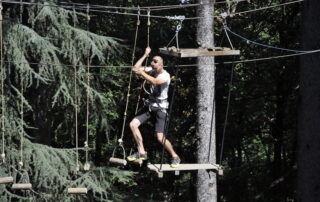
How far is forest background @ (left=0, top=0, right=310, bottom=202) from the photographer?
10414 millimetres

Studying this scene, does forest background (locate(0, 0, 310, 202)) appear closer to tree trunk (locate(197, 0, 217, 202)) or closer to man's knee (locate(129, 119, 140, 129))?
tree trunk (locate(197, 0, 217, 202))

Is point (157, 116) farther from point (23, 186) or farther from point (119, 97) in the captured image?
point (119, 97)

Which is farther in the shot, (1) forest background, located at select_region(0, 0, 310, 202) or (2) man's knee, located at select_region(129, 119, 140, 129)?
(1) forest background, located at select_region(0, 0, 310, 202)

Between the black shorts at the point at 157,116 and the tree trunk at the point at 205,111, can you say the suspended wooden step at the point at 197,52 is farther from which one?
the tree trunk at the point at 205,111

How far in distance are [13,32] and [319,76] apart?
5.40 m

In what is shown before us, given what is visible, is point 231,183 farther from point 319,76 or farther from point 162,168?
point 162,168

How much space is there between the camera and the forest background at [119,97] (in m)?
10.4

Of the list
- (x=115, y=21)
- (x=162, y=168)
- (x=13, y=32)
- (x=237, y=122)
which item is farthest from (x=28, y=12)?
(x=237, y=122)

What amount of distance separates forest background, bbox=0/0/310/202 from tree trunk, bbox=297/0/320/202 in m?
1.53

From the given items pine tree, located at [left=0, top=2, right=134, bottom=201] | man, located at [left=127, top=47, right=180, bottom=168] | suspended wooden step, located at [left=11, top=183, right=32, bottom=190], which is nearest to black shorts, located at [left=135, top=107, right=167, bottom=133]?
man, located at [left=127, top=47, right=180, bottom=168]

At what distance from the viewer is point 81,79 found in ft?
36.3

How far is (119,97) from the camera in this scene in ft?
49.7

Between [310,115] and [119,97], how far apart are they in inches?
295

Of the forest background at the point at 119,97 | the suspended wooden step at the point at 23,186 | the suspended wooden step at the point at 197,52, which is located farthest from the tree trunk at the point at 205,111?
the suspended wooden step at the point at 23,186
